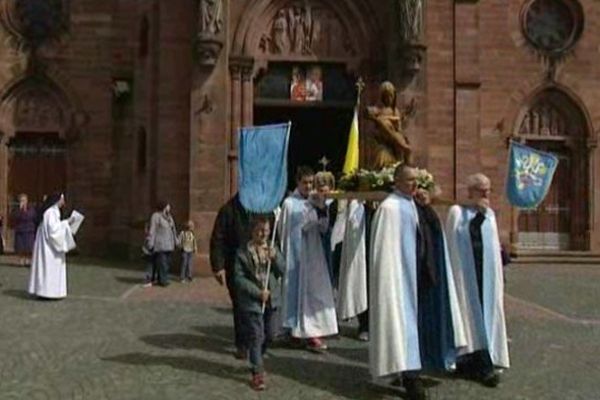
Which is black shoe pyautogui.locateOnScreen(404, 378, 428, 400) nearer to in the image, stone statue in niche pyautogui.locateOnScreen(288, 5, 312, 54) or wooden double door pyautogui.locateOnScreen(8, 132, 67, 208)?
stone statue in niche pyautogui.locateOnScreen(288, 5, 312, 54)

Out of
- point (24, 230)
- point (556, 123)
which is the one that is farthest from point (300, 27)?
point (556, 123)

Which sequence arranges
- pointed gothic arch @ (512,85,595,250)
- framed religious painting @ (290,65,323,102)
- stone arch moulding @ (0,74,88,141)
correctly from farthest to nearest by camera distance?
pointed gothic arch @ (512,85,595,250), stone arch moulding @ (0,74,88,141), framed religious painting @ (290,65,323,102)

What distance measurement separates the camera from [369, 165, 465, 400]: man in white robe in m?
7.17

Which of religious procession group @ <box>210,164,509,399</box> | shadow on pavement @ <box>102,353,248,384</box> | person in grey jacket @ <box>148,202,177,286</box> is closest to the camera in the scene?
religious procession group @ <box>210,164,509,399</box>

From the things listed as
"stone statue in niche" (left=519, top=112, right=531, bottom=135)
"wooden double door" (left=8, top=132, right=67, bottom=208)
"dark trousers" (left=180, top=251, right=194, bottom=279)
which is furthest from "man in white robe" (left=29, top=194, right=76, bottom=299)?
"stone statue in niche" (left=519, top=112, right=531, bottom=135)

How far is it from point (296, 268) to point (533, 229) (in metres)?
17.7

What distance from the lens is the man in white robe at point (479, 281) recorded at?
25.9 ft

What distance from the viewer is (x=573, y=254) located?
80.0 feet

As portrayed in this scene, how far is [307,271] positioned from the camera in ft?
30.7

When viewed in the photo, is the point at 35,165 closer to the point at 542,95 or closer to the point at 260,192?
the point at 542,95

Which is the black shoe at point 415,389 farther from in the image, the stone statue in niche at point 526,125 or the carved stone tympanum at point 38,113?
the stone statue in niche at point 526,125

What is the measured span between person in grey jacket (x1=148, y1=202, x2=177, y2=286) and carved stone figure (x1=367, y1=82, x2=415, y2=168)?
6.74 m

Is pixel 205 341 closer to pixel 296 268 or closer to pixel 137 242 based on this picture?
pixel 296 268

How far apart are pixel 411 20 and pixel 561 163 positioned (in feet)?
31.7
